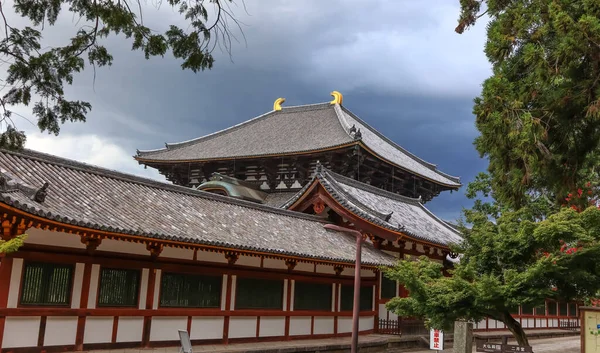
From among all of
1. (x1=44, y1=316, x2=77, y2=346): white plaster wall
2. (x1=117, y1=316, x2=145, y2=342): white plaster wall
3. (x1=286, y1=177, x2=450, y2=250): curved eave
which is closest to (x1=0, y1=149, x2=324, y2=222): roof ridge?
(x1=286, y1=177, x2=450, y2=250): curved eave

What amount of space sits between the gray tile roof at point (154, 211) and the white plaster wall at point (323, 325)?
247cm

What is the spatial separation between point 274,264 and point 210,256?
2.67 metres

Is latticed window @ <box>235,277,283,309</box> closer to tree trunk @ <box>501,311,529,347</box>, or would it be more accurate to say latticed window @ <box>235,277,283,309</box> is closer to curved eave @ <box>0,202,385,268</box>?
curved eave @ <box>0,202,385,268</box>

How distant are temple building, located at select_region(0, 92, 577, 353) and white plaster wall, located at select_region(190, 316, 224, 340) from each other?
44 millimetres

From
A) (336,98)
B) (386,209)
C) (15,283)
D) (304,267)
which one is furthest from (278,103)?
(15,283)

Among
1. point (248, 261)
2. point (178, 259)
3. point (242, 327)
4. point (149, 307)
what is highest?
point (248, 261)

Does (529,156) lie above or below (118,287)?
above

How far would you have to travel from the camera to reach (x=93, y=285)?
45.8 ft

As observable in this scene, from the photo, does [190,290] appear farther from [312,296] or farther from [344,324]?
Answer: [344,324]

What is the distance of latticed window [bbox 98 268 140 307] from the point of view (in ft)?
46.7

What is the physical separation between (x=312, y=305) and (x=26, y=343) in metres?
9.77

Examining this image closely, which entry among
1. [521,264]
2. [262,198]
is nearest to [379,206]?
[262,198]

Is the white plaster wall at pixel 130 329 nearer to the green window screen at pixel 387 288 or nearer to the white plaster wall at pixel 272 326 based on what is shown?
the white plaster wall at pixel 272 326

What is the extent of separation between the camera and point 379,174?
35469mm
